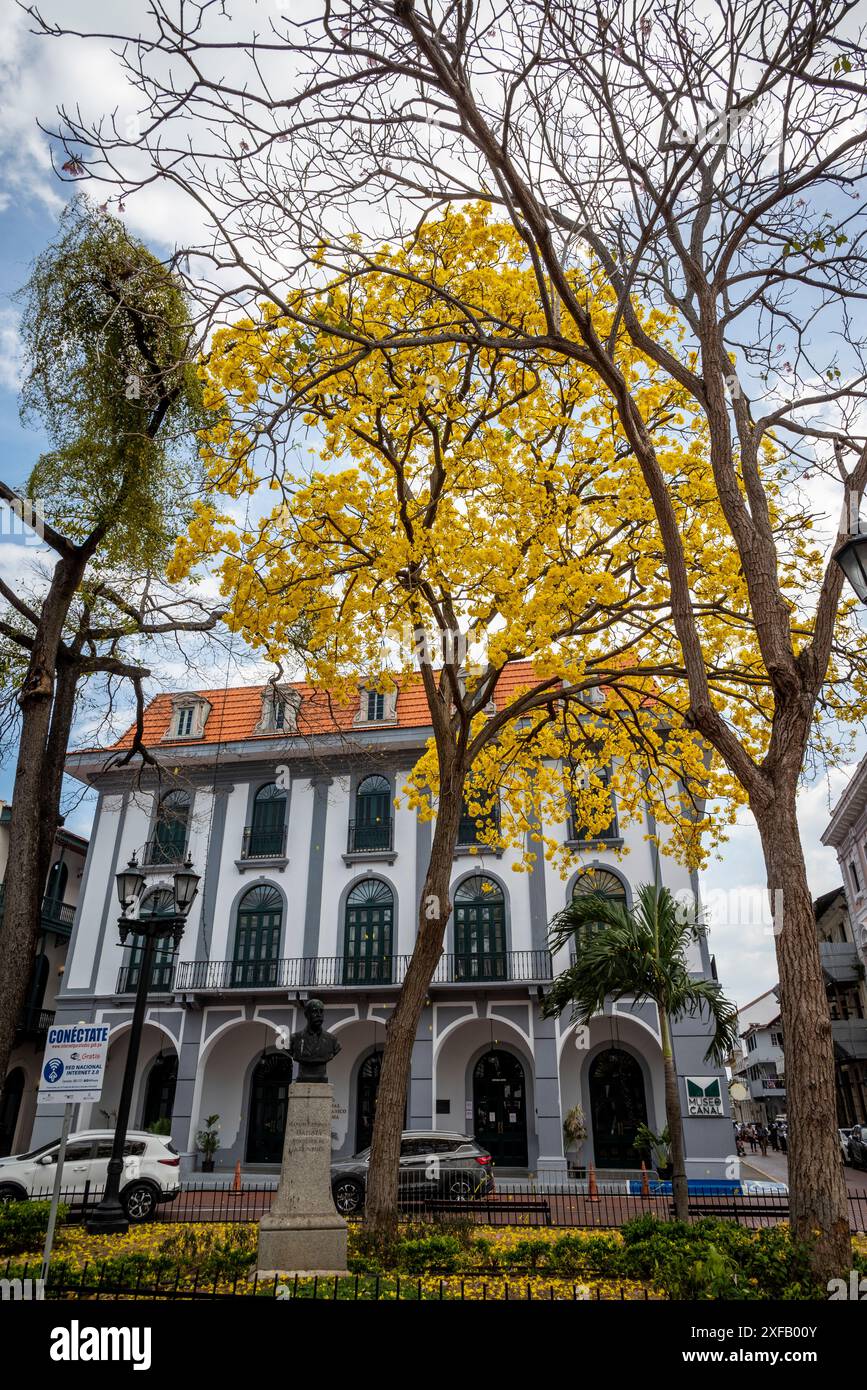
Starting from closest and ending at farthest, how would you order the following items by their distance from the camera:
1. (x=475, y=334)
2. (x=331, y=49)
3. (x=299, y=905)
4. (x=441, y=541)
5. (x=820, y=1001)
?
(x=820, y=1001) < (x=331, y=49) < (x=475, y=334) < (x=441, y=541) < (x=299, y=905)

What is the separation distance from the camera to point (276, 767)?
23078 mm

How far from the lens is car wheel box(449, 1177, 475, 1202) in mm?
13888

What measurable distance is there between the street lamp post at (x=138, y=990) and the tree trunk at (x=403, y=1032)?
396cm

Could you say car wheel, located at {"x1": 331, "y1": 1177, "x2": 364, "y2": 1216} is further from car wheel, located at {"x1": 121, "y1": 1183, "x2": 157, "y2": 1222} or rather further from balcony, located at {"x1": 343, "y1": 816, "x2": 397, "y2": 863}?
balcony, located at {"x1": 343, "y1": 816, "x2": 397, "y2": 863}

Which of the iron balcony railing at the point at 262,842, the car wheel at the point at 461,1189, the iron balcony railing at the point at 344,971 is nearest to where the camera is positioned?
the car wheel at the point at 461,1189

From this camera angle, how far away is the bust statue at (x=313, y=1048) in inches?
350

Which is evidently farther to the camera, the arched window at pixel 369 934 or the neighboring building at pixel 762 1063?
the neighboring building at pixel 762 1063

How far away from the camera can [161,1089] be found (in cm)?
2203

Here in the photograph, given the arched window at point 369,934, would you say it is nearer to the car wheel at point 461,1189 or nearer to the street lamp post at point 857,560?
the car wheel at point 461,1189

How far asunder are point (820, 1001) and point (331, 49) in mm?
7695

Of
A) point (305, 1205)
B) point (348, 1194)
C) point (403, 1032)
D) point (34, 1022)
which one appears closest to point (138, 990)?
point (403, 1032)

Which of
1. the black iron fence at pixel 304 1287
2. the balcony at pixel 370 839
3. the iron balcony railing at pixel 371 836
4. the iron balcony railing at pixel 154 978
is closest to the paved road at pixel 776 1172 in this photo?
the balcony at pixel 370 839
